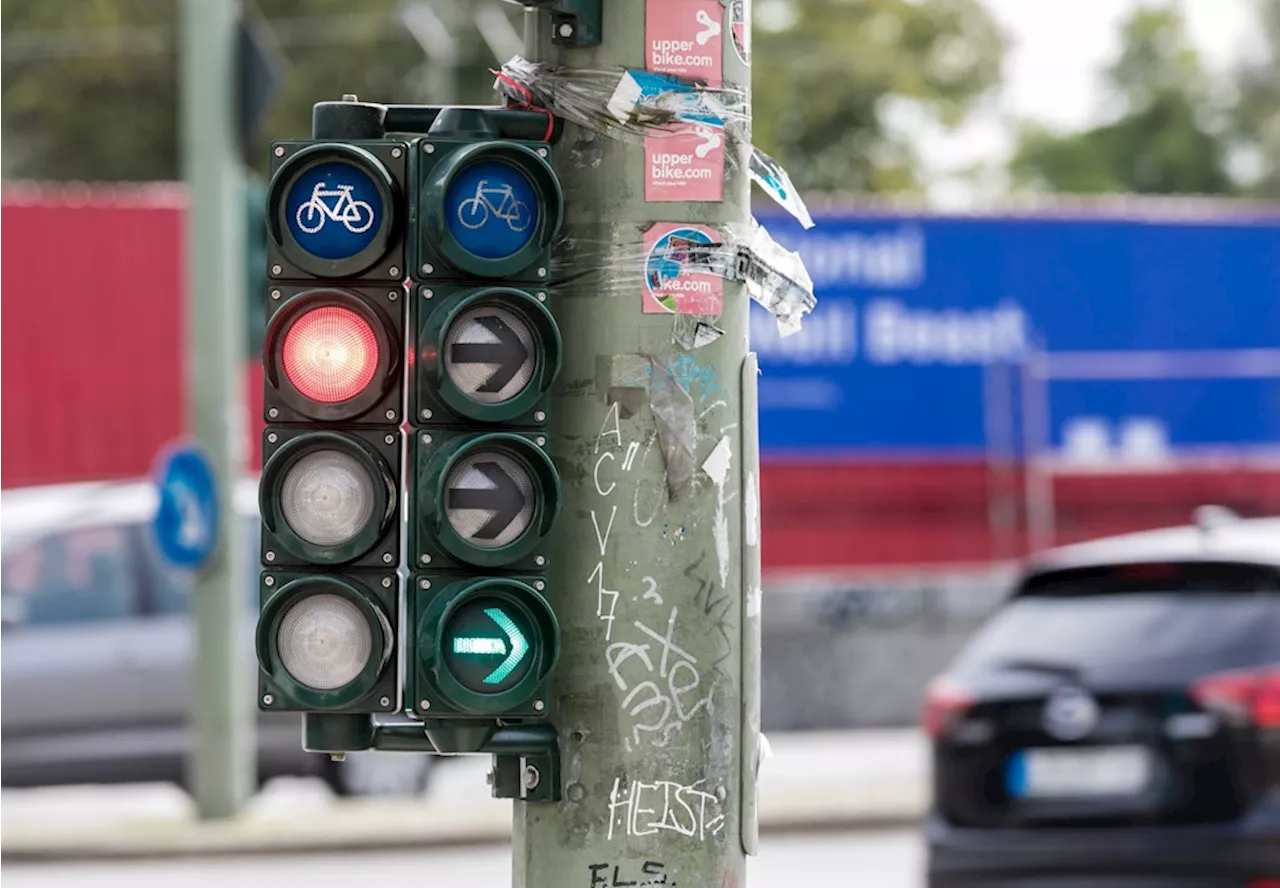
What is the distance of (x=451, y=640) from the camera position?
363 centimetres

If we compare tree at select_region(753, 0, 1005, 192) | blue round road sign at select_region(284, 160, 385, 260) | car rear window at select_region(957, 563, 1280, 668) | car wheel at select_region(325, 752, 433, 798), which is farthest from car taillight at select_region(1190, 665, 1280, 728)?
tree at select_region(753, 0, 1005, 192)

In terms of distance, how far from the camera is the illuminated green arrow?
3635mm

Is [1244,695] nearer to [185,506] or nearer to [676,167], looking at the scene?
[676,167]

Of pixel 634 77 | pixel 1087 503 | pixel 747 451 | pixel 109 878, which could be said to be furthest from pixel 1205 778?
pixel 1087 503

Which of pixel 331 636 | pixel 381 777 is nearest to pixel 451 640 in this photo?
pixel 331 636

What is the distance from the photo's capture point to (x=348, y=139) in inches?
149

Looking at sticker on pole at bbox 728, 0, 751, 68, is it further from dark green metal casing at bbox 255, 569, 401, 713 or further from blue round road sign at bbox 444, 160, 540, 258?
dark green metal casing at bbox 255, 569, 401, 713

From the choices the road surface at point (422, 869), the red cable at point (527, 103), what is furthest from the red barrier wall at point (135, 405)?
the red cable at point (527, 103)

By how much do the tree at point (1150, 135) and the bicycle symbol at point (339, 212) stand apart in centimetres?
6293

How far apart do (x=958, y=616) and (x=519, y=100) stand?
12175mm

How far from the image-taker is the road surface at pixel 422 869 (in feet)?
33.0

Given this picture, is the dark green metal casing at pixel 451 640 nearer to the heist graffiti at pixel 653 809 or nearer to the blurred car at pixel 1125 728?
the heist graffiti at pixel 653 809

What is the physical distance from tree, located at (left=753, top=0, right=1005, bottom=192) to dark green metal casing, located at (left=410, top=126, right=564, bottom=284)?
36152mm

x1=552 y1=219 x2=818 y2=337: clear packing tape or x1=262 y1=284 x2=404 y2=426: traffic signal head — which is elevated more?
x1=552 y1=219 x2=818 y2=337: clear packing tape
